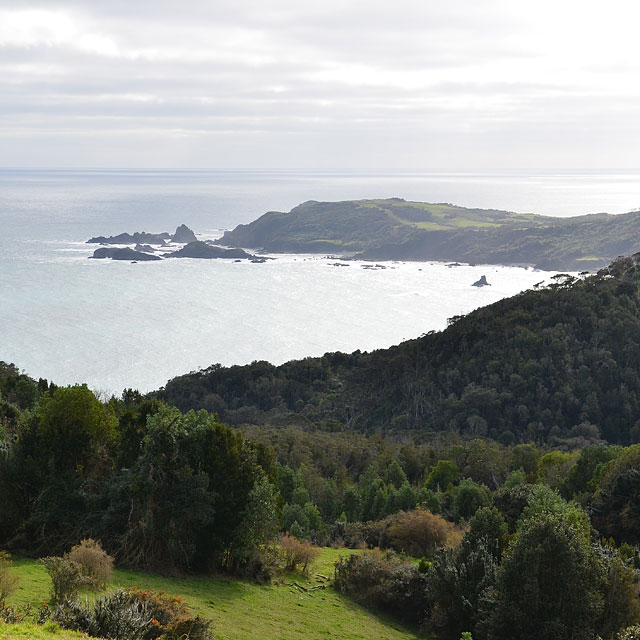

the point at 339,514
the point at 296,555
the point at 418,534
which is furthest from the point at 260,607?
the point at 339,514

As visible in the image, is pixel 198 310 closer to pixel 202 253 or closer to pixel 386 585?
pixel 202 253

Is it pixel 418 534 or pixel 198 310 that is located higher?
pixel 198 310

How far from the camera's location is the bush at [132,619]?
11945 mm

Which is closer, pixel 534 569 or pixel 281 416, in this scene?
pixel 534 569

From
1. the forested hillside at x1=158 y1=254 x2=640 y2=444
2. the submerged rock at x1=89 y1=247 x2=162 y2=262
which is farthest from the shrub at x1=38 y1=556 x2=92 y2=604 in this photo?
the submerged rock at x1=89 y1=247 x2=162 y2=262

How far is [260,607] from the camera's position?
17.5 metres

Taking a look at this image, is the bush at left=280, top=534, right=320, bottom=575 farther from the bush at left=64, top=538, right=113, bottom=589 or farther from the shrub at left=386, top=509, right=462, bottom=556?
the bush at left=64, top=538, right=113, bottom=589

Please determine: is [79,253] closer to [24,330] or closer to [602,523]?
[24,330]

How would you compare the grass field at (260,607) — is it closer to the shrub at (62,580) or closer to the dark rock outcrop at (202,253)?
the shrub at (62,580)

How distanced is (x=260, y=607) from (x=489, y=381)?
56.1 meters

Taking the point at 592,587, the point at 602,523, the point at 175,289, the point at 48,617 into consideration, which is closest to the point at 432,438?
the point at 602,523

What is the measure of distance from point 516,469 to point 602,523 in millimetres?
18363

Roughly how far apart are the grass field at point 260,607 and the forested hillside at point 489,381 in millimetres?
44212

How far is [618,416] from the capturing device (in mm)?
64562
